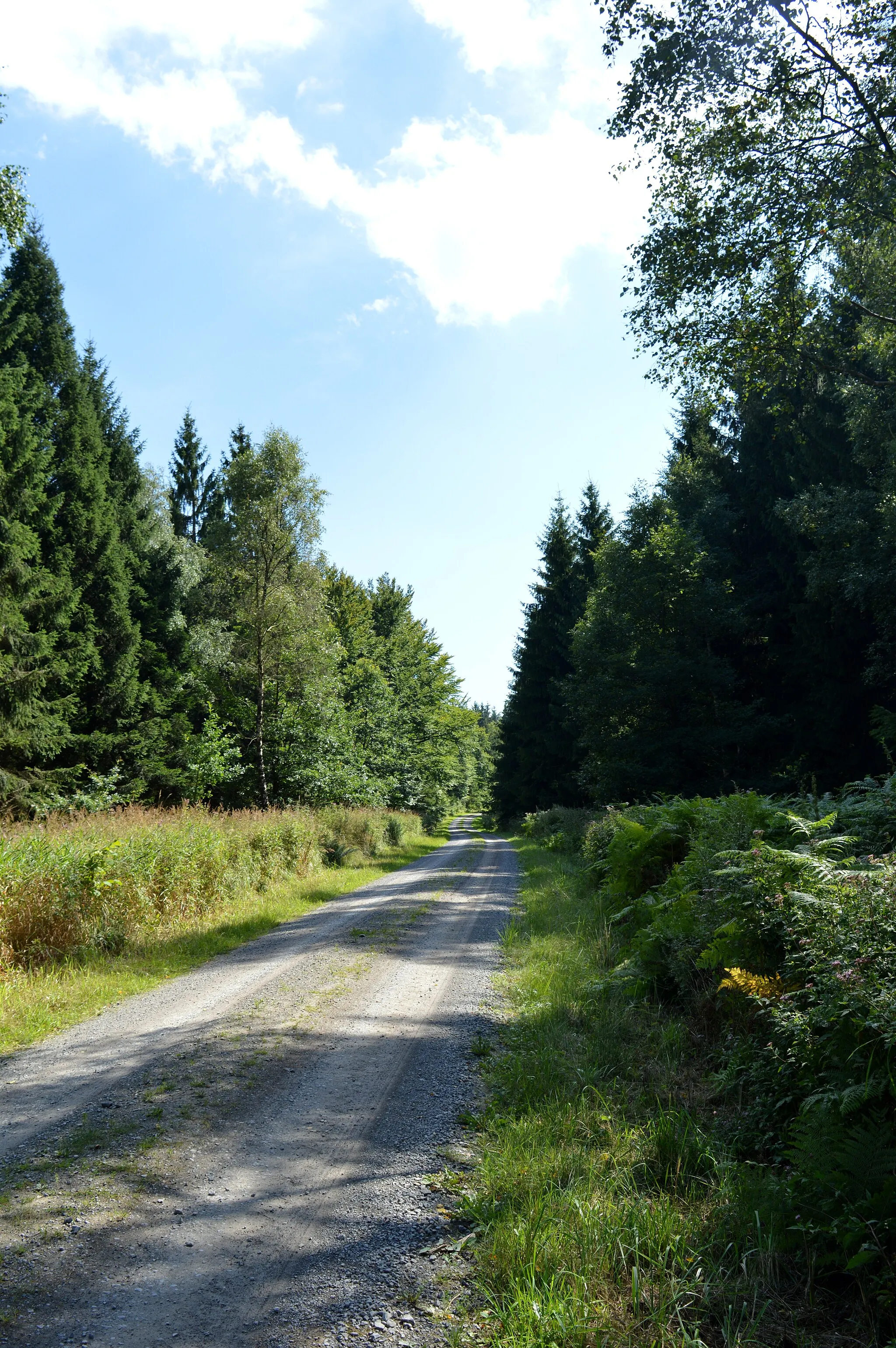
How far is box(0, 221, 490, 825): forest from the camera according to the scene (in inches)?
730

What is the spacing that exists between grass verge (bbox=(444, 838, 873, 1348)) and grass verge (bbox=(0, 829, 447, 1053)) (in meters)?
3.75

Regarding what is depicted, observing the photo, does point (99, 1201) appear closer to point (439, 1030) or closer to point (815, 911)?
point (439, 1030)

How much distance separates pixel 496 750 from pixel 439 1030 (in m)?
38.8

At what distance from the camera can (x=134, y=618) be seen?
26.5 metres

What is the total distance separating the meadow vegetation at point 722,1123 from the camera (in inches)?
101

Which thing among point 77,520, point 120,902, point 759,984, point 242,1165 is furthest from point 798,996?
point 77,520

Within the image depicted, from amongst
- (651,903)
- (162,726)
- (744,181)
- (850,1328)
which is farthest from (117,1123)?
(162,726)

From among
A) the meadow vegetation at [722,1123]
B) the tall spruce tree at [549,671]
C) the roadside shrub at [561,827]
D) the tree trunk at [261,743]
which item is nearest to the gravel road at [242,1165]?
the meadow vegetation at [722,1123]

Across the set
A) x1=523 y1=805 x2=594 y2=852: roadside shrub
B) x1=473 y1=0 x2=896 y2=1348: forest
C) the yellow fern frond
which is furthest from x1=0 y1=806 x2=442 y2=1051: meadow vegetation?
x1=523 y1=805 x2=594 y2=852: roadside shrub

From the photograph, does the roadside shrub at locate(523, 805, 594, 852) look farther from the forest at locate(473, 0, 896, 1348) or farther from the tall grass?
the tall grass

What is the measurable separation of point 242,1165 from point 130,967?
5073 mm

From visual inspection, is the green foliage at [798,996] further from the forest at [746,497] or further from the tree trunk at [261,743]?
the tree trunk at [261,743]

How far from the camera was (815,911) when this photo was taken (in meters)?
3.90

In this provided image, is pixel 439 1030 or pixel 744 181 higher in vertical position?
pixel 744 181
